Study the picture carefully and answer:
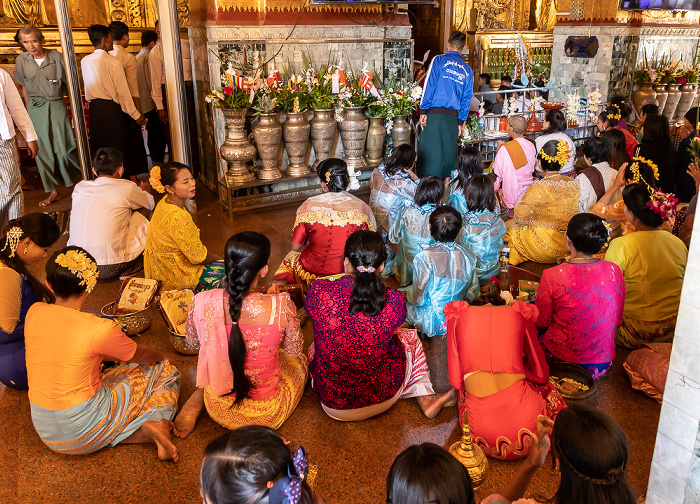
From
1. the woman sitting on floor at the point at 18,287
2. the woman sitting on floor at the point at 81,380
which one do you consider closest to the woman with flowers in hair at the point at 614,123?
the woman sitting on floor at the point at 81,380

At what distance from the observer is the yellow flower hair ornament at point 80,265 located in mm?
2447

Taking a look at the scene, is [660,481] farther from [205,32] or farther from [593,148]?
[205,32]

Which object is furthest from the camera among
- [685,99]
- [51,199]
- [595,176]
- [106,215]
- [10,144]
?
[685,99]

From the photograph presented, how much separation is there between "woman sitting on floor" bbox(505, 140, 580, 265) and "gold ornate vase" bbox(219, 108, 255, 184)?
2.67m

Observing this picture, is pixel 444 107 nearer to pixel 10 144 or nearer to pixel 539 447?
pixel 10 144

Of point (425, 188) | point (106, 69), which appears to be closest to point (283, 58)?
point (106, 69)

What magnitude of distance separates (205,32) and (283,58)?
804mm

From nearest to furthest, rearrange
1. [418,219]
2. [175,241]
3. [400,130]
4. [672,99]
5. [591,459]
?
[591,459] < [175,241] < [418,219] < [400,130] < [672,99]

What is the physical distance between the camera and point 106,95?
5754 mm

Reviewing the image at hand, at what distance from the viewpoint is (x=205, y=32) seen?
573cm

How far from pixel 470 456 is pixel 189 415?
4.44 feet

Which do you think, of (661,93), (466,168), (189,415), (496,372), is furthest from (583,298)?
(661,93)

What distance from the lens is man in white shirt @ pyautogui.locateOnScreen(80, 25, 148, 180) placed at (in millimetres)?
5598

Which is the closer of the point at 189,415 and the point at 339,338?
the point at 339,338
